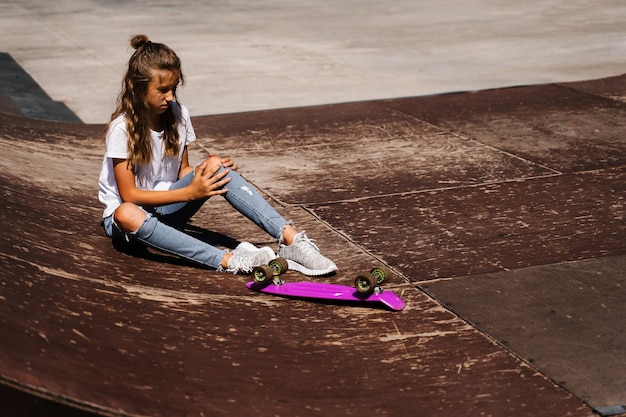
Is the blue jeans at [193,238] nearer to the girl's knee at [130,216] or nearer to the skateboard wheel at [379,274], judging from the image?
the girl's knee at [130,216]

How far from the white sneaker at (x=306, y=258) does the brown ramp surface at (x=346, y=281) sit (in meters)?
0.07

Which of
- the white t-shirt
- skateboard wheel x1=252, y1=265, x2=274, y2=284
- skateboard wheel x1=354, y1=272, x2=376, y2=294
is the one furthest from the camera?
the white t-shirt

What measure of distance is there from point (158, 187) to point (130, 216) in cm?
41

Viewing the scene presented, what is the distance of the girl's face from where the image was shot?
5102 mm

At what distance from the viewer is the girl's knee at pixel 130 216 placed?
5.17m

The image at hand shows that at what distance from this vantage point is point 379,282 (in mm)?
5062

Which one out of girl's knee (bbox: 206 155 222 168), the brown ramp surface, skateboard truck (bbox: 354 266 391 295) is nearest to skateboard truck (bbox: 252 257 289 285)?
the brown ramp surface

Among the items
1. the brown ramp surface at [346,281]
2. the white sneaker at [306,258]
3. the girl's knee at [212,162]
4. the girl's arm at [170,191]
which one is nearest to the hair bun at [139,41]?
the girl's arm at [170,191]

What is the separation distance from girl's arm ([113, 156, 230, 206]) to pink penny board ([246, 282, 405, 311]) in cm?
57

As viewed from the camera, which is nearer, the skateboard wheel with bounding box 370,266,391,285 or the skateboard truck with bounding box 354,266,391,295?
the skateboard truck with bounding box 354,266,391,295

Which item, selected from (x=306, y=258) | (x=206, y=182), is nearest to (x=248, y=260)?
(x=306, y=258)

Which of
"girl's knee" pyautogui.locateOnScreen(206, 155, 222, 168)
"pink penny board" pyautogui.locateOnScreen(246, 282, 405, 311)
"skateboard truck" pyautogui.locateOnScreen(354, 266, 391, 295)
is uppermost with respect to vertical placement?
"girl's knee" pyautogui.locateOnScreen(206, 155, 222, 168)

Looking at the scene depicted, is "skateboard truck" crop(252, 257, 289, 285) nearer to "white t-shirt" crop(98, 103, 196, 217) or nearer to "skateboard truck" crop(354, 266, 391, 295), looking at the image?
"skateboard truck" crop(354, 266, 391, 295)

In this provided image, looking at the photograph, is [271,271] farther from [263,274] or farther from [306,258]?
[306,258]
